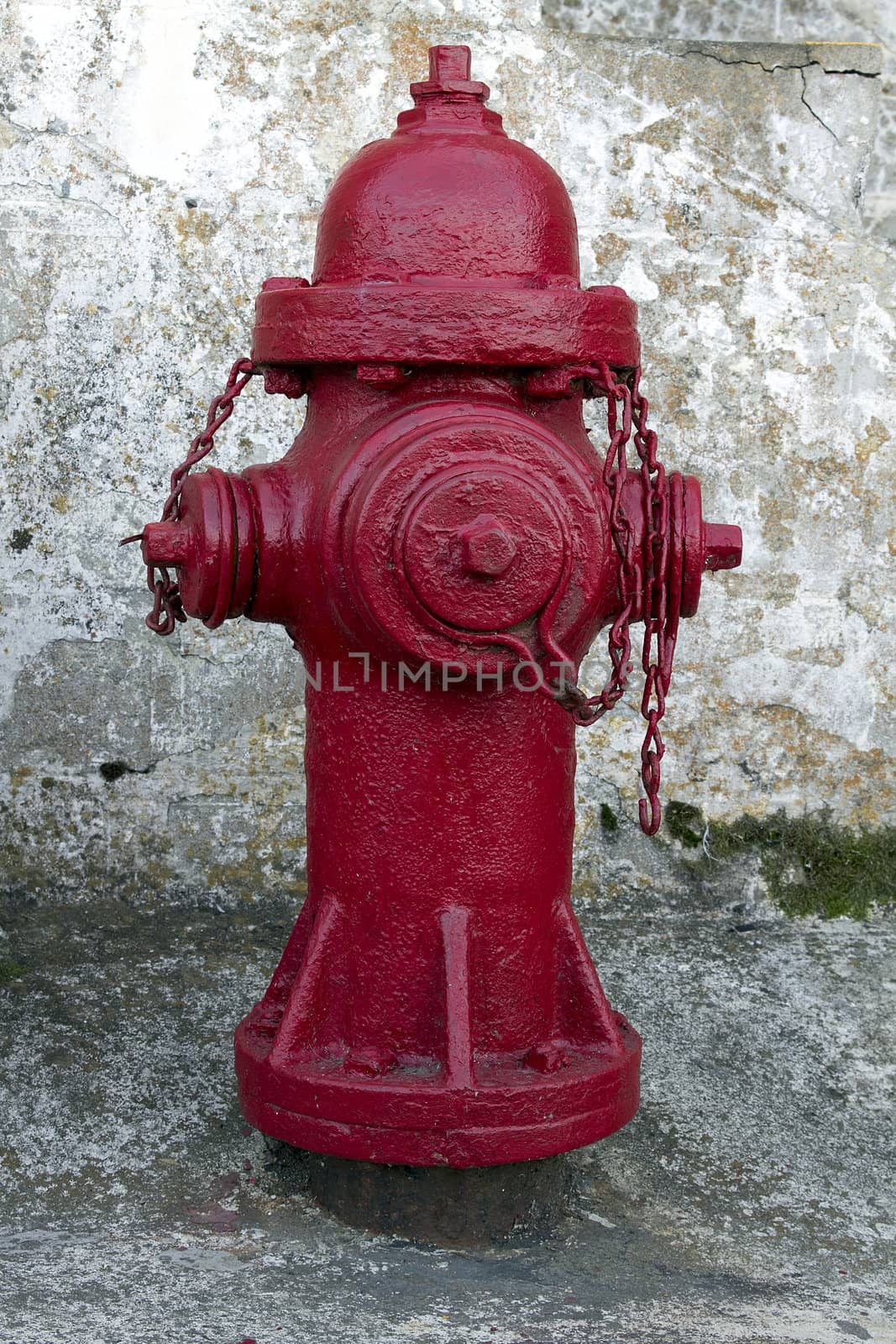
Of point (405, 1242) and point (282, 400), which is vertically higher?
point (282, 400)

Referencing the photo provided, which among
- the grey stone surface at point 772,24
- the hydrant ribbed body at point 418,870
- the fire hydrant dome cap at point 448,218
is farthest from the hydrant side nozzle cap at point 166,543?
the grey stone surface at point 772,24

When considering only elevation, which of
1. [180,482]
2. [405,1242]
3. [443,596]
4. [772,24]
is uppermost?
[772,24]

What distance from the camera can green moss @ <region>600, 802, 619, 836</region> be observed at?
3.25m

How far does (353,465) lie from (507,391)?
23 cm

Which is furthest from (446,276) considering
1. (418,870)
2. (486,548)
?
(418,870)

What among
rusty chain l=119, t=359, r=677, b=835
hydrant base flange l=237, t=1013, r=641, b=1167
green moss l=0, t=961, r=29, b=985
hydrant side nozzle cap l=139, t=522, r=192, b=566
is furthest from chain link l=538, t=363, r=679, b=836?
green moss l=0, t=961, r=29, b=985

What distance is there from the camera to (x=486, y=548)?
5.74 ft

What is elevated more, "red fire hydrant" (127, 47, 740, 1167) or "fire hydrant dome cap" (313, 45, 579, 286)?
"fire hydrant dome cap" (313, 45, 579, 286)

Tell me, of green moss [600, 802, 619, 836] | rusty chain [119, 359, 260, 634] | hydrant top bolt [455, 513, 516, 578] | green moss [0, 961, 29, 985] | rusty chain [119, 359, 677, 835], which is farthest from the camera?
green moss [600, 802, 619, 836]

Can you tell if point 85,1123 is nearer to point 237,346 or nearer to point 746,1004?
point 746,1004

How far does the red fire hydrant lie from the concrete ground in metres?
0.18

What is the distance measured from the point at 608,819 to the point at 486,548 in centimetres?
160

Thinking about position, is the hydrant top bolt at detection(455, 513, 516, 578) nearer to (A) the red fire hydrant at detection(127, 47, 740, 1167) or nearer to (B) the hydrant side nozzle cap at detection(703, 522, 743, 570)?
(A) the red fire hydrant at detection(127, 47, 740, 1167)

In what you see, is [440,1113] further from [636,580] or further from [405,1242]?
[636,580]
